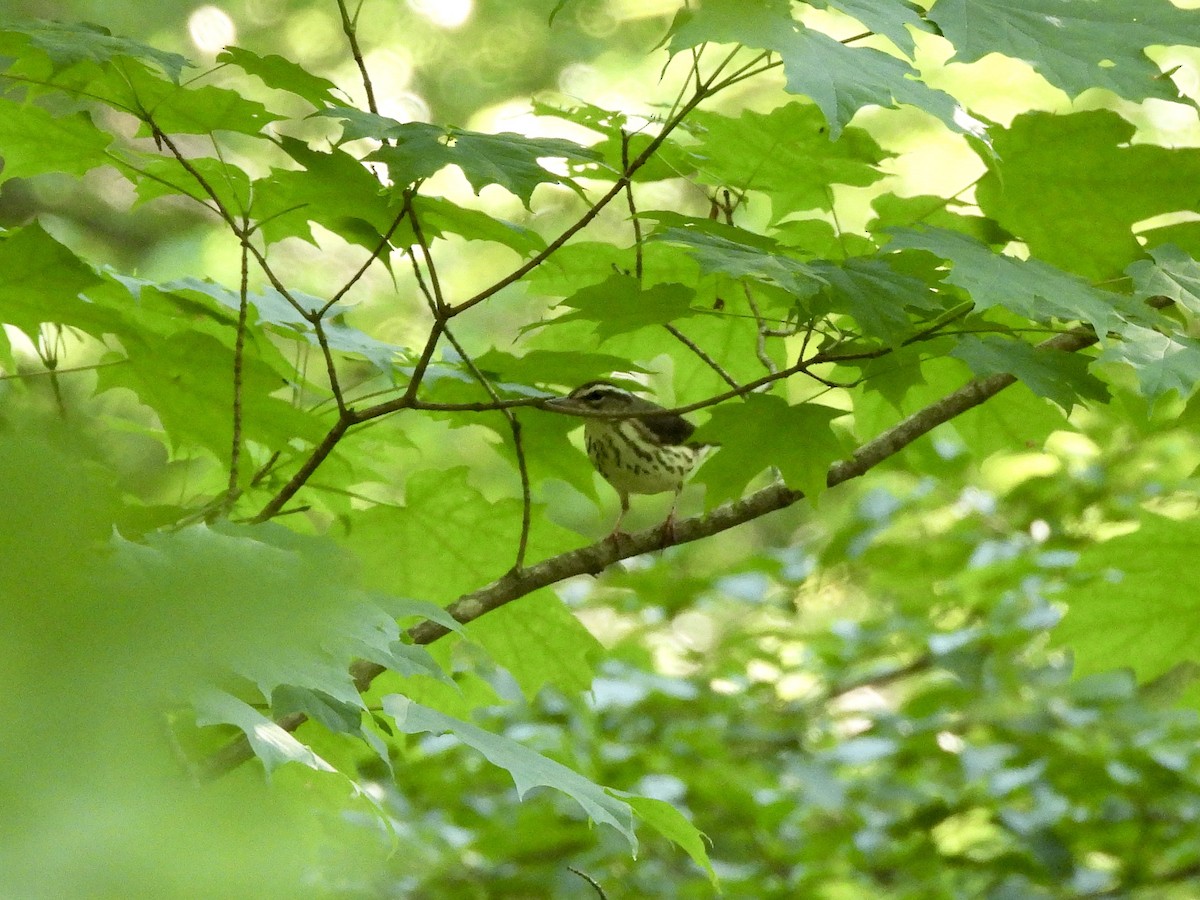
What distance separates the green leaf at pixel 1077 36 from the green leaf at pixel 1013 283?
25 cm

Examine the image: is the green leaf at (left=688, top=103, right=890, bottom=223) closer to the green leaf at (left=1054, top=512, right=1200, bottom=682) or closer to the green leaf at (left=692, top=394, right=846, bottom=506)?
the green leaf at (left=692, top=394, right=846, bottom=506)

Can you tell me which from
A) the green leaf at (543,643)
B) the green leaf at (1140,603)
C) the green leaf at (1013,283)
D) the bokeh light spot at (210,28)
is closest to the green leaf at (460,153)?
the green leaf at (1013,283)

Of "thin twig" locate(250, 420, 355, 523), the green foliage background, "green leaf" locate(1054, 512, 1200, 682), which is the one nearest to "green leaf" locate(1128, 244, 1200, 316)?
A: the green foliage background

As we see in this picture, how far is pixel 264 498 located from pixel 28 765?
2.46m

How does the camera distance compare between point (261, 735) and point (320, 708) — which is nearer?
point (261, 735)

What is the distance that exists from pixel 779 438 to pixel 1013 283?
0.61m

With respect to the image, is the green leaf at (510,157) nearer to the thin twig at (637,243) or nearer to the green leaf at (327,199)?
the thin twig at (637,243)

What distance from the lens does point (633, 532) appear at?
10.6 feet

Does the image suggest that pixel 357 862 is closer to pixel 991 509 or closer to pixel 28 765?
pixel 28 765

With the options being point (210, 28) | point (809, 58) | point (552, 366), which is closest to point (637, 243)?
point (552, 366)

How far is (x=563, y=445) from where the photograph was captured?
8.14 feet

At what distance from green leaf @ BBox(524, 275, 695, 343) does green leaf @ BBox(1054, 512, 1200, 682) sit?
1177 millimetres

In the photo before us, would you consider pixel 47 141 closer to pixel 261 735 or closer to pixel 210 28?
pixel 261 735

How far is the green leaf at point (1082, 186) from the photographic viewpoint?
2.23 m
